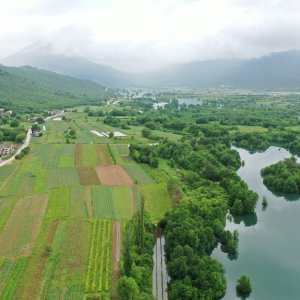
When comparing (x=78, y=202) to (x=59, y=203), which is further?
(x=78, y=202)

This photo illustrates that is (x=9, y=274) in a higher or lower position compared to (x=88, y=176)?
higher

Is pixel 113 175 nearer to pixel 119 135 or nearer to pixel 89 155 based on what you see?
pixel 89 155

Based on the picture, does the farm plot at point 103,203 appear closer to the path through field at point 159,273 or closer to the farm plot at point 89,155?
the path through field at point 159,273

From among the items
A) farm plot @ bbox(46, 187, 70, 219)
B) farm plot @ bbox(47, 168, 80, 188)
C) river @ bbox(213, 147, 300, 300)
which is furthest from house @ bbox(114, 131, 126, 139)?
river @ bbox(213, 147, 300, 300)

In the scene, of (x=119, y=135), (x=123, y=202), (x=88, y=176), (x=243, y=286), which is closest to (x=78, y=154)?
(x=88, y=176)

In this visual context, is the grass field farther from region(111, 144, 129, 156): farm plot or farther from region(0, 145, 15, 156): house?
region(0, 145, 15, 156): house
